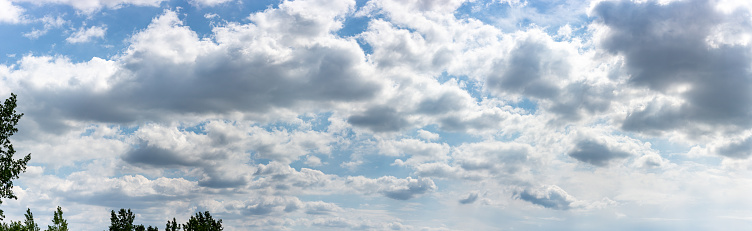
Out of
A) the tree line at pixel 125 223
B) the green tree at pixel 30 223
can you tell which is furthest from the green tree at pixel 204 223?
the green tree at pixel 30 223

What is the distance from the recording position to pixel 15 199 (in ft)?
168

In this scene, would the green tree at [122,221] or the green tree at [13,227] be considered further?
the green tree at [122,221]

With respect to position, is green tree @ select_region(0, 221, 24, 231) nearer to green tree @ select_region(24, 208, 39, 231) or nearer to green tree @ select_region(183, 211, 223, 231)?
green tree @ select_region(24, 208, 39, 231)

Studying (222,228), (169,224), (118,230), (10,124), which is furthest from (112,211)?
(10,124)

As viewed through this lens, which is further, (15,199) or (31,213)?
(31,213)

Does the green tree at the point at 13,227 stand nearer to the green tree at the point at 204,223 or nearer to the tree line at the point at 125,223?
the tree line at the point at 125,223

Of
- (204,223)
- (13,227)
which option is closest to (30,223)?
(13,227)

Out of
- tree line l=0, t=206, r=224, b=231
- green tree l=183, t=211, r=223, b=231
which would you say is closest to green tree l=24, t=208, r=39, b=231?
tree line l=0, t=206, r=224, b=231

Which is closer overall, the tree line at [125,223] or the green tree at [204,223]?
the tree line at [125,223]

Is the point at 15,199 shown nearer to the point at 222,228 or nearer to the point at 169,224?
the point at 169,224

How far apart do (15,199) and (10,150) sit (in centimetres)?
499

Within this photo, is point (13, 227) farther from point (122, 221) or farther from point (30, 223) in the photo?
point (122, 221)

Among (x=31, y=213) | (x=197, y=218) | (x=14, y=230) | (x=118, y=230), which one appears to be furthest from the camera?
(x=197, y=218)

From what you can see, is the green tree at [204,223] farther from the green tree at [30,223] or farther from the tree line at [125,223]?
the green tree at [30,223]
